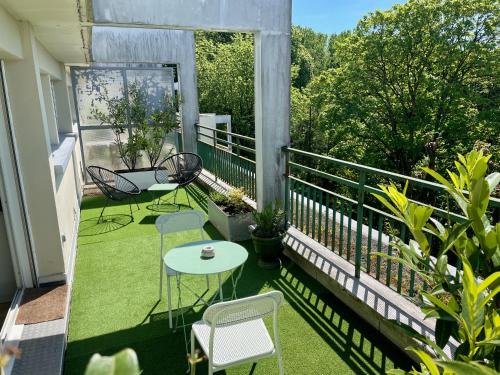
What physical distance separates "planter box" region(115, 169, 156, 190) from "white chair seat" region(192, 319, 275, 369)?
5.57 meters

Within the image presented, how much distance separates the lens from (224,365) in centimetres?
208

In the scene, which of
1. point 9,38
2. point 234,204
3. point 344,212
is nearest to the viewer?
point 9,38

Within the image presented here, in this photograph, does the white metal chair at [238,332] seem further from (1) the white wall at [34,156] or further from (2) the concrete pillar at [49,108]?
(2) the concrete pillar at [49,108]

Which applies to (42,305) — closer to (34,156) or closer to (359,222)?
(34,156)

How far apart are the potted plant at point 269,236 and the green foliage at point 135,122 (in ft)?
14.4

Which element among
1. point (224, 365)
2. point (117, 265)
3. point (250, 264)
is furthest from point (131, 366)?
point (117, 265)

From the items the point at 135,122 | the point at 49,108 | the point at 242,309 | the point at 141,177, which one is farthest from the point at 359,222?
the point at 135,122

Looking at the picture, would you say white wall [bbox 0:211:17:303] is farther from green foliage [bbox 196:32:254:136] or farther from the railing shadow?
green foliage [bbox 196:32:254:136]

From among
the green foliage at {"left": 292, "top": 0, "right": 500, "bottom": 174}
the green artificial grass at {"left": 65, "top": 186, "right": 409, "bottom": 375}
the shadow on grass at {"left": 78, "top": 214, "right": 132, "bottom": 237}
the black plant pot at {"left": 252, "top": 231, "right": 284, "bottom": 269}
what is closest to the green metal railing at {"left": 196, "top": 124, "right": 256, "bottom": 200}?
the green artificial grass at {"left": 65, "top": 186, "right": 409, "bottom": 375}

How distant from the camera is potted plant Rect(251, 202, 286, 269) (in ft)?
13.3

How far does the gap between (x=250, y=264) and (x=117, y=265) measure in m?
1.50

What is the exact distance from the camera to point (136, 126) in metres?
8.16

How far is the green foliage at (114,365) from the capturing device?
40 cm

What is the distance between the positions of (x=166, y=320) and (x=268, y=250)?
4.32ft
